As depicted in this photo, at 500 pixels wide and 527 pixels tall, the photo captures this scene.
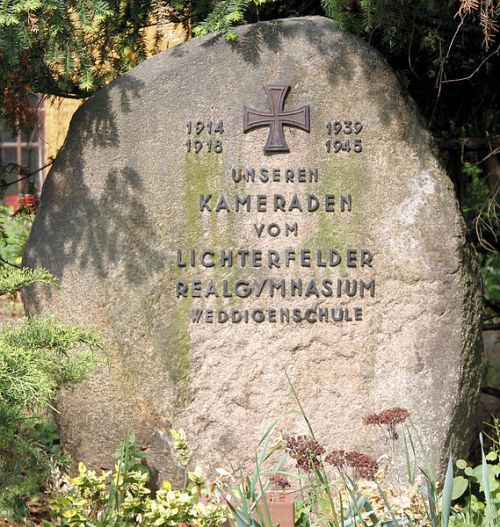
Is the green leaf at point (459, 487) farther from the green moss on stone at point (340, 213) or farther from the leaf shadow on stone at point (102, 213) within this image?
the leaf shadow on stone at point (102, 213)

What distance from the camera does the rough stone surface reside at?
3688 millimetres

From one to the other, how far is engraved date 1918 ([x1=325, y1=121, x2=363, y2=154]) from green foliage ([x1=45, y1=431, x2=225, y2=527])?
4.75ft

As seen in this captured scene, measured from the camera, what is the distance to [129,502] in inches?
128

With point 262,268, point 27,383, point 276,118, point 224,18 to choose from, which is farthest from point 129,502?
point 224,18

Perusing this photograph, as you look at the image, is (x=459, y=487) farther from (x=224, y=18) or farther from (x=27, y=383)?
(x=224, y=18)

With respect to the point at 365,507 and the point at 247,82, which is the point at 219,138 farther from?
the point at 365,507

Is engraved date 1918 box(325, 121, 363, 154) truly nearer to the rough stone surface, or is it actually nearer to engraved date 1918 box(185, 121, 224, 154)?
the rough stone surface

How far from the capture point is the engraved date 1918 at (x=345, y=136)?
147 inches

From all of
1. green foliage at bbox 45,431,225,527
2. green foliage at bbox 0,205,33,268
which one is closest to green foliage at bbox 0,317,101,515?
green foliage at bbox 45,431,225,527

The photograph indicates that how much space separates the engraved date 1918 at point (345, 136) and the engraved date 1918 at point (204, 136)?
46 centimetres

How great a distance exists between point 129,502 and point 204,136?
4.94ft

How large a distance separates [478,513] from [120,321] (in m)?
1.61

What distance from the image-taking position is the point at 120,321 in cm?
372

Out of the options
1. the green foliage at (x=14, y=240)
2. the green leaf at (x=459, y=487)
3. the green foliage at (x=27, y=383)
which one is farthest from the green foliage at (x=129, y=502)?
the green foliage at (x=14, y=240)
